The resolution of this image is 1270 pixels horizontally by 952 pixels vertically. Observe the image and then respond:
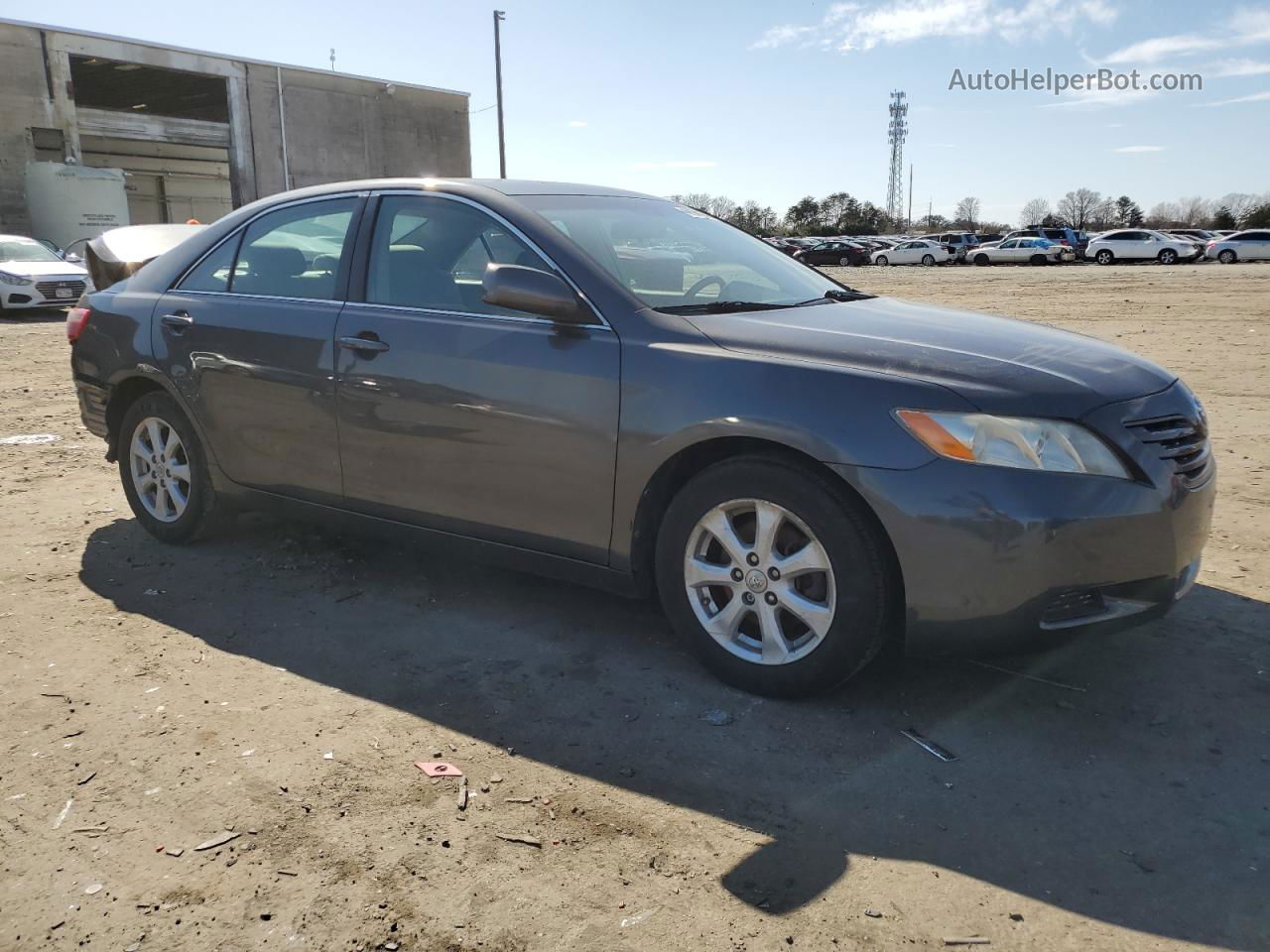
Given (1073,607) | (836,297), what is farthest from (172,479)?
(1073,607)

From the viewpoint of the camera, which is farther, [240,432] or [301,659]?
[240,432]

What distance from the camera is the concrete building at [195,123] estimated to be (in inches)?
1339

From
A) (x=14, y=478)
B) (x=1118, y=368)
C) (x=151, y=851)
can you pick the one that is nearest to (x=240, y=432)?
(x=151, y=851)

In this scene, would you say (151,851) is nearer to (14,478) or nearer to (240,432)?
(240,432)

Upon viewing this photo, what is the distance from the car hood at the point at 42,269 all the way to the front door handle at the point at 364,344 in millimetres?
16939

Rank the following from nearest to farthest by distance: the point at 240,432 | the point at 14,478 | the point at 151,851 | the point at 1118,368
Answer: the point at 151,851
the point at 1118,368
the point at 240,432
the point at 14,478

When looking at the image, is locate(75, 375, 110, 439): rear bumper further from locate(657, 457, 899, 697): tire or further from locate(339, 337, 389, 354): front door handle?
locate(657, 457, 899, 697): tire

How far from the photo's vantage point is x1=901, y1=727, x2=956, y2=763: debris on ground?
2969 mm

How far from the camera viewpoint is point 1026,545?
112 inches

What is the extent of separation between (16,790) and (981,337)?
130 inches

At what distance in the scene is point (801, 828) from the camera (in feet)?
8.63

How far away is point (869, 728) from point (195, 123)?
42.7 meters

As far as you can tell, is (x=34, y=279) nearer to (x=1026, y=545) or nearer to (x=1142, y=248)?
(x=1026, y=545)

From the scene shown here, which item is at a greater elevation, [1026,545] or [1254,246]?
[1254,246]
